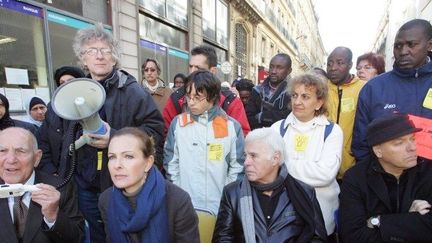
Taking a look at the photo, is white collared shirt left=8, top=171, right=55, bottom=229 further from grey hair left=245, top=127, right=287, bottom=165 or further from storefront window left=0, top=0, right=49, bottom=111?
Result: storefront window left=0, top=0, right=49, bottom=111

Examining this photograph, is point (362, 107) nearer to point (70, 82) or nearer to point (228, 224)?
point (228, 224)

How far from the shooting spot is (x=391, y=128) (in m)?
2.07

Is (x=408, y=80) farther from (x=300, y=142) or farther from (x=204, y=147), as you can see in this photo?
(x=204, y=147)

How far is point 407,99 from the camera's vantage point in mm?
2492

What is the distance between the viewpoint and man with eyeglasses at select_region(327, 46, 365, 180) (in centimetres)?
313

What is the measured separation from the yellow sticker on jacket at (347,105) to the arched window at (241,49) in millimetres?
15877

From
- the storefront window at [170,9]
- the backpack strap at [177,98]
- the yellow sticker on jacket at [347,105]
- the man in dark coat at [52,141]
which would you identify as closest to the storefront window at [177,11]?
the storefront window at [170,9]

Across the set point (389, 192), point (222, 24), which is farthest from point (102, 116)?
point (222, 24)

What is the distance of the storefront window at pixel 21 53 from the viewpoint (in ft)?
16.6

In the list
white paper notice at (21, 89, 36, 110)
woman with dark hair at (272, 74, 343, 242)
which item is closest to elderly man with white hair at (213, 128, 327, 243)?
woman with dark hair at (272, 74, 343, 242)

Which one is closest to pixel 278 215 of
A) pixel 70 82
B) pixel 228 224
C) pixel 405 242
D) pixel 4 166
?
pixel 228 224

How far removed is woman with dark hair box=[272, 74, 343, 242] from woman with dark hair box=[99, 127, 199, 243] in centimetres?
97

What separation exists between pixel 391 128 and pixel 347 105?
1.20 m

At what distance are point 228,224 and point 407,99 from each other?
5.49 ft
